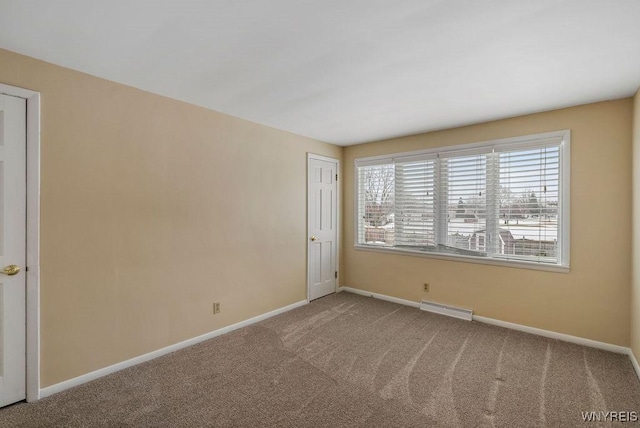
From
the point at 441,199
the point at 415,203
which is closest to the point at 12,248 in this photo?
the point at 415,203

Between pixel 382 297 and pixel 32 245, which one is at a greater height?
pixel 32 245

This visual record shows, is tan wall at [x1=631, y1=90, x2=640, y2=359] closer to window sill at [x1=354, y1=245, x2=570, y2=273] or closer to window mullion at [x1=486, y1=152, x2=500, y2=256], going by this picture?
window sill at [x1=354, y1=245, x2=570, y2=273]

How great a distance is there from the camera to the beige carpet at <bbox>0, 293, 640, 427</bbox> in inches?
78.2

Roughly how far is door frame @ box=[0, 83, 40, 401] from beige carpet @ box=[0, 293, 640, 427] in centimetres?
23

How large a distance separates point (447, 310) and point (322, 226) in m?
2.10

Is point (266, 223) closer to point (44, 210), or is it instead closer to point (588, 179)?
point (44, 210)

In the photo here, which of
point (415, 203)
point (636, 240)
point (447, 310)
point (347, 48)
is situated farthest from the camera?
point (415, 203)

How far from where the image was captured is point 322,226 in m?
4.64

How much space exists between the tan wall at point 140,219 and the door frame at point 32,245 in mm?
46

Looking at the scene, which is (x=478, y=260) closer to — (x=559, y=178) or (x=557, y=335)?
(x=557, y=335)

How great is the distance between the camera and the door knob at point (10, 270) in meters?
2.06

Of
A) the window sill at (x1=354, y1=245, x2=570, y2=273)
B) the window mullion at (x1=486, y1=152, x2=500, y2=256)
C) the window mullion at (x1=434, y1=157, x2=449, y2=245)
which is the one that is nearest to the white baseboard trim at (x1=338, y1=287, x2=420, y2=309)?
the window sill at (x1=354, y1=245, x2=570, y2=273)

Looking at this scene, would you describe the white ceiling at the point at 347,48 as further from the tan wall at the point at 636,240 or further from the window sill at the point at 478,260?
the window sill at the point at 478,260

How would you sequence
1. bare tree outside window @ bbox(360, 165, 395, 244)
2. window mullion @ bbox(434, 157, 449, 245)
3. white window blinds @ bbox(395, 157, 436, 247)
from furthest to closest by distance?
bare tree outside window @ bbox(360, 165, 395, 244) → white window blinds @ bbox(395, 157, 436, 247) → window mullion @ bbox(434, 157, 449, 245)
